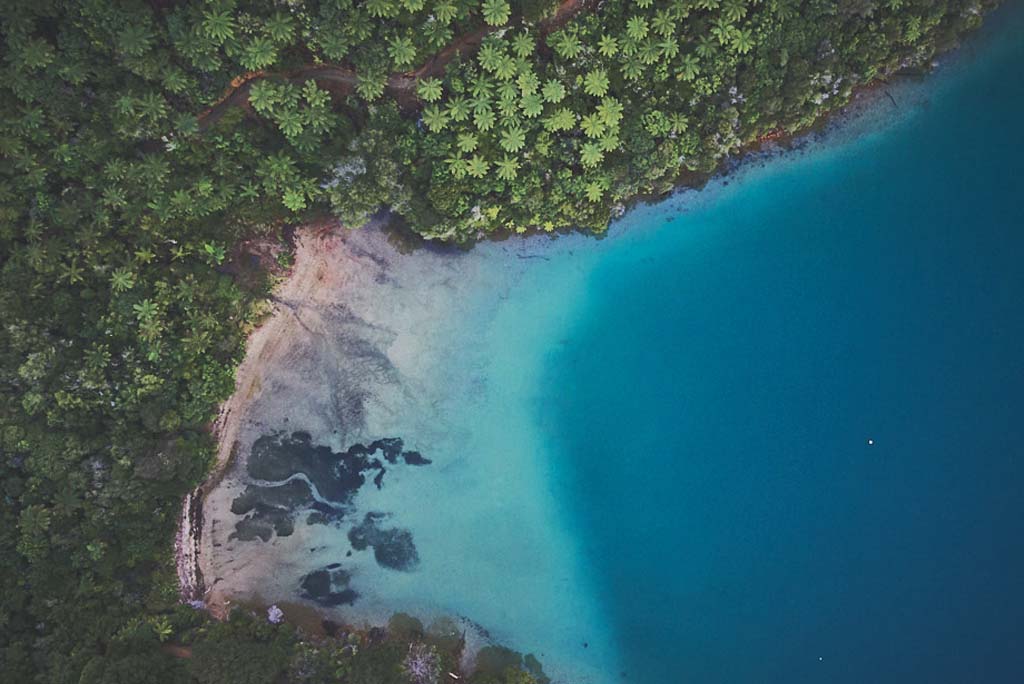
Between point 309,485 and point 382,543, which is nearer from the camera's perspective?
point 309,485

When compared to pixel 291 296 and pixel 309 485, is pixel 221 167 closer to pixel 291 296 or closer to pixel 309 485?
pixel 291 296

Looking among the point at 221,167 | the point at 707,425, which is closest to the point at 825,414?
the point at 707,425

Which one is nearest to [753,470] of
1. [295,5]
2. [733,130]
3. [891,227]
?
[891,227]

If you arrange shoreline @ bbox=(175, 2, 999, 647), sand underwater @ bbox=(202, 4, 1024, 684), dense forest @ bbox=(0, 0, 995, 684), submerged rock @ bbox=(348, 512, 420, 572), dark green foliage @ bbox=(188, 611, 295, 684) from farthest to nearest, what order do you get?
1. submerged rock @ bbox=(348, 512, 420, 572)
2. sand underwater @ bbox=(202, 4, 1024, 684)
3. shoreline @ bbox=(175, 2, 999, 647)
4. dark green foliage @ bbox=(188, 611, 295, 684)
5. dense forest @ bbox=(0, 0, 995, 684)

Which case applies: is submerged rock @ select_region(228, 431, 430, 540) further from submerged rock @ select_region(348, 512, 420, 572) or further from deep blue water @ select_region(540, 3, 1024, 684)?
deep blue water @ select_region(540, 3, 1024, 684)

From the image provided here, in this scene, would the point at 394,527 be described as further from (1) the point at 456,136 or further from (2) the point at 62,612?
(1) the point at 456,136

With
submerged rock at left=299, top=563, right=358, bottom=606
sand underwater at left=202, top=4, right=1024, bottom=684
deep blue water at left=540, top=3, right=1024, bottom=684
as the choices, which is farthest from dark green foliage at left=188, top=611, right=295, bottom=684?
deep blue water at left=540, top=3, right=1024, bottom=684

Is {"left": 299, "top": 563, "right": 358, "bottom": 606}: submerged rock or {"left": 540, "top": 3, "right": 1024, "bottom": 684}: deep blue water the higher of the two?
{"left": 540, "top": 3, "right": 1024, "bottom": 684}: deep blue water
